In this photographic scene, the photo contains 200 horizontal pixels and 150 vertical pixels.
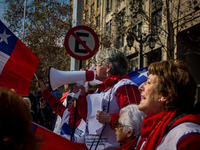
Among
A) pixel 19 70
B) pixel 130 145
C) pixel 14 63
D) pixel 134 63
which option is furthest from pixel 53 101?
pixel 134 63

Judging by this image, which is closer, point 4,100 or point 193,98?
point 4,100

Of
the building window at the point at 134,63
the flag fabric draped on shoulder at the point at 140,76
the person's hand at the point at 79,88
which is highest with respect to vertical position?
the building window at the point at 134,63

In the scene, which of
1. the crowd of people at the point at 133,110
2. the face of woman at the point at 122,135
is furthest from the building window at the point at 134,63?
the face of woman at the point at 122,135

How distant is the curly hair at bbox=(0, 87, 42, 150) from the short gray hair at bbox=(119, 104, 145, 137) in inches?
62.7

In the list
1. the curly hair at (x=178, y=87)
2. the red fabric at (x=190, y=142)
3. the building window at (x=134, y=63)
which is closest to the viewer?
the red fabric at (x=190, y=142)

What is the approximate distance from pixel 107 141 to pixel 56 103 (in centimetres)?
134

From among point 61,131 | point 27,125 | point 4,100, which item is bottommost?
point 61,131

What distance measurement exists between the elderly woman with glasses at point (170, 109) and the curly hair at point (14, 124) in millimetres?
926

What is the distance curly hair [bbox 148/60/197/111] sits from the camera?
6.57 ft

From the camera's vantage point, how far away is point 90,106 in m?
3.00

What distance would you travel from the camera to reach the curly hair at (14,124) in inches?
43.4

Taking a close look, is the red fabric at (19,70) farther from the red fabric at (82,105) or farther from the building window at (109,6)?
the building window at (109,6)

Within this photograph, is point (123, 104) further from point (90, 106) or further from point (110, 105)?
point (90, 106)

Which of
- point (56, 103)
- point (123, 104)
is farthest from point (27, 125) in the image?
point (56, 103)
